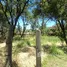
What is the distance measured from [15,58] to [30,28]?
987 inches

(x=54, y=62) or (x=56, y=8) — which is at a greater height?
(x=56, y=8)

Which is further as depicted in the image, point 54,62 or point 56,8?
point 56,8

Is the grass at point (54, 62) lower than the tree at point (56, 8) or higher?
lower

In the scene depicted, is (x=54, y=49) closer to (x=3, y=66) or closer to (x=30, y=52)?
(x=30, y=52)

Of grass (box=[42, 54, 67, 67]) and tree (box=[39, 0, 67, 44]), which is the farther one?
tree (box=[39, 0, 67, 44])

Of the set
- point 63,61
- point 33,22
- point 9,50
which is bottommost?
point 63,61

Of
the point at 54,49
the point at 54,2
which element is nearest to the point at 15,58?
the point at 54,49

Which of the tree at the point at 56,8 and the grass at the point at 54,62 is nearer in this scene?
the grass at the point at 54,62

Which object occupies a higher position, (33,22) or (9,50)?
(33,22)

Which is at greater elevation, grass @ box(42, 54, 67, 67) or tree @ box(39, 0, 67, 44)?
tree @ box(39, 0, 67, 44)

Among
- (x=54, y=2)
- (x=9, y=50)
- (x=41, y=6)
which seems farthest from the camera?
(x=41, y=6)

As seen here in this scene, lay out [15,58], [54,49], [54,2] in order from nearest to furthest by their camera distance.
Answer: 1. [15,58]
2. [54,49]
3. [54,2]

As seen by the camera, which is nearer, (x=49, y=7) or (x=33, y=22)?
(x=49, y=7)

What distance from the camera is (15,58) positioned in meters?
8.10
